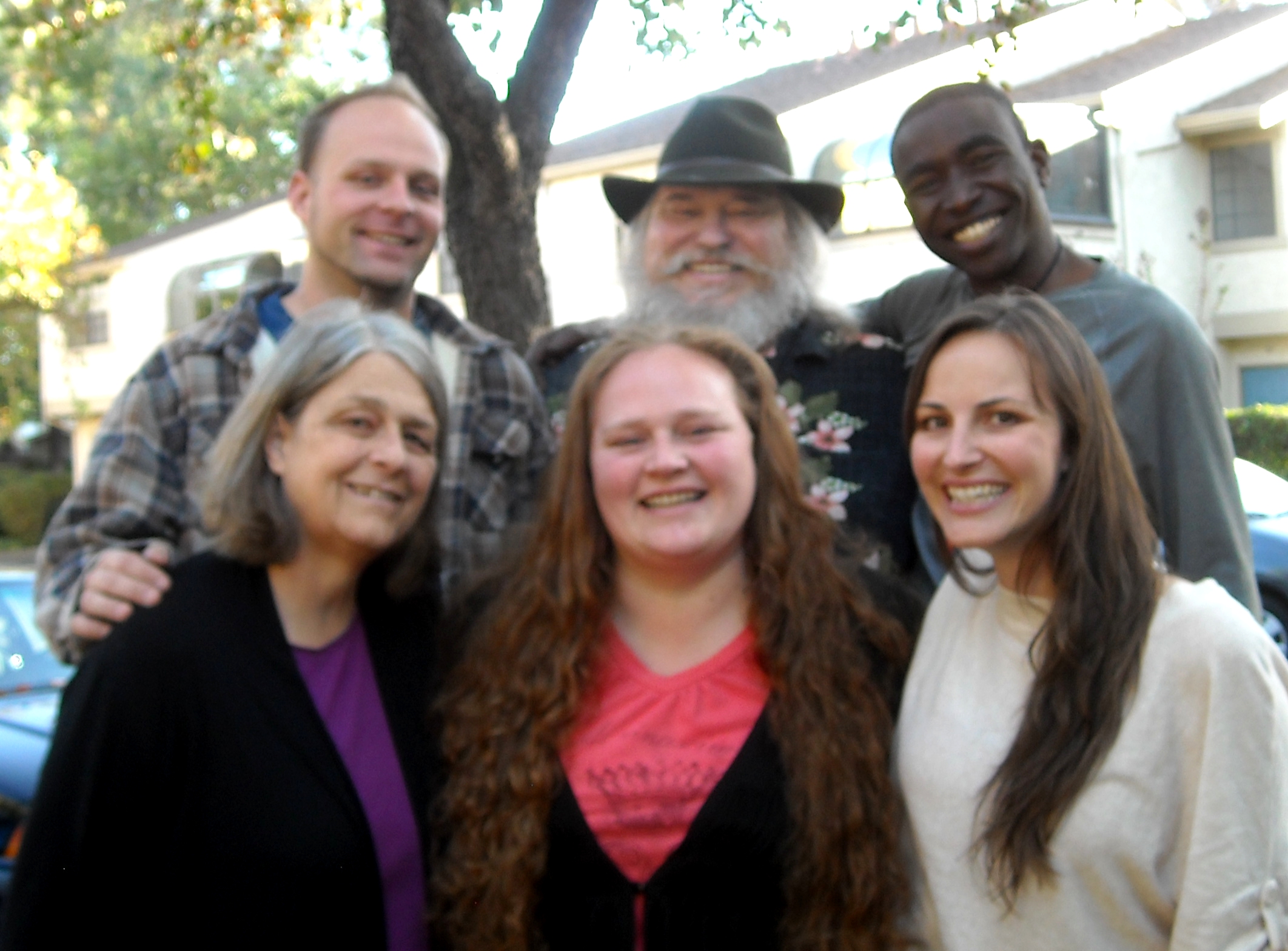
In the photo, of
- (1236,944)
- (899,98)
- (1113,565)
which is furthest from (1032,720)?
(899,98)

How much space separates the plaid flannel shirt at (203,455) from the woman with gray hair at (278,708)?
241 millimetres

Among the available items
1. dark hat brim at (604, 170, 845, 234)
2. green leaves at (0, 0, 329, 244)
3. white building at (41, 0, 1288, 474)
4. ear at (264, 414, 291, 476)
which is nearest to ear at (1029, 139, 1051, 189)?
dark hat brim at (604, 170, 845, 234)

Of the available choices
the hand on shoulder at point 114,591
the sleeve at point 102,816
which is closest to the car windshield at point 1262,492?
the hand on shoulder at point 114,591

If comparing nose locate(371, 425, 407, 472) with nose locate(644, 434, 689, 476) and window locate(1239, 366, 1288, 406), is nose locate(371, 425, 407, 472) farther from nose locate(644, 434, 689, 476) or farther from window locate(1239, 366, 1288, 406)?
window locate(1239, 366, 1288, 406)

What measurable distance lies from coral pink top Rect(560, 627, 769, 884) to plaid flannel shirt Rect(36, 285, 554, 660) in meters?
0.62

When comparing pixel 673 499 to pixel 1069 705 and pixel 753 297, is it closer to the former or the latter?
pixel 1069 705

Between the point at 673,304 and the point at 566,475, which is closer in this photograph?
the point at 566,475

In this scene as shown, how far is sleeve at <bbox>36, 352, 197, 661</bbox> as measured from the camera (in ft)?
9.27

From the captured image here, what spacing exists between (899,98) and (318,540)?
1455 centimetres

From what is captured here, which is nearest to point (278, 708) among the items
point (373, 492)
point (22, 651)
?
point (373, 492)

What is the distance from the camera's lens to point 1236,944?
2025mm

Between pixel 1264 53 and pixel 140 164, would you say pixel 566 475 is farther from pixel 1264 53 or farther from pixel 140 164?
pixel 140 164

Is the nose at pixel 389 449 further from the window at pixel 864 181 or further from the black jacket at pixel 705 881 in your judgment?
the window at pixel 864 181

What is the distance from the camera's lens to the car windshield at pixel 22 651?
549 centimetres
